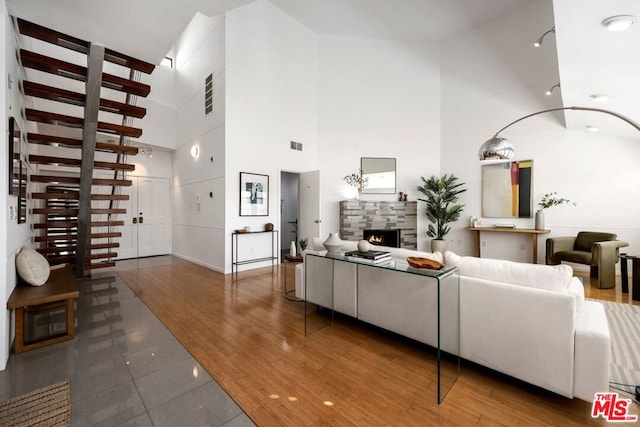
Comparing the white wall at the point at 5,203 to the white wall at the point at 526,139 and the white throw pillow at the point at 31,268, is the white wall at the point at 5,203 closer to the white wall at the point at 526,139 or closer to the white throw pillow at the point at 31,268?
the white throw pillow at the point at 31,268

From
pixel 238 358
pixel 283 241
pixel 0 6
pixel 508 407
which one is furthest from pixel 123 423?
pixel 283 241

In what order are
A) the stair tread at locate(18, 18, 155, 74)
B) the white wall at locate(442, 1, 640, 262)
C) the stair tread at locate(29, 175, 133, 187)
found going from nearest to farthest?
the stair tread at locate(18, 18, 155, 74), the stair tread at locate(29, 175, 133, 187), the white wall at locate(442, 1, 640, 262)

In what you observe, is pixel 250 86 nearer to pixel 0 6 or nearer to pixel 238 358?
pixel 0 6

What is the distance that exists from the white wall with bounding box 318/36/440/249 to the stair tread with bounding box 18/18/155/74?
169 inches

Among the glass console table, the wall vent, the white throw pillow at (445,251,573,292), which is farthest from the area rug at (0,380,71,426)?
the wall vent

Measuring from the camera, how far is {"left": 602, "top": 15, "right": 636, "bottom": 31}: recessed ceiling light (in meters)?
1.86

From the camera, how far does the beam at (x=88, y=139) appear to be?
106 inches

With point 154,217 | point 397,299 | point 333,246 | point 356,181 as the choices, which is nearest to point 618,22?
point 397,299

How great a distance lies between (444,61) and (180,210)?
7638 millimetres

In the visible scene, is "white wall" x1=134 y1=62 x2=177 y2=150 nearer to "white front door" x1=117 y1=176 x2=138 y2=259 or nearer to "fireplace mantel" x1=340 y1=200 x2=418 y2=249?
"white front door" x1=117 y1=176 x2=138 y2=259

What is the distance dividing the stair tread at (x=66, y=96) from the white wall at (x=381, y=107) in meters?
4.17

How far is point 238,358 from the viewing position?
2.20 m

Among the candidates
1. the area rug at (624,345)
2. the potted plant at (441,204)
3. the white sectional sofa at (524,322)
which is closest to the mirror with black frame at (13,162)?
the white sectional sofa at (524,322)

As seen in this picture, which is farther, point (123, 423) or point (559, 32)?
point (559, 32)
